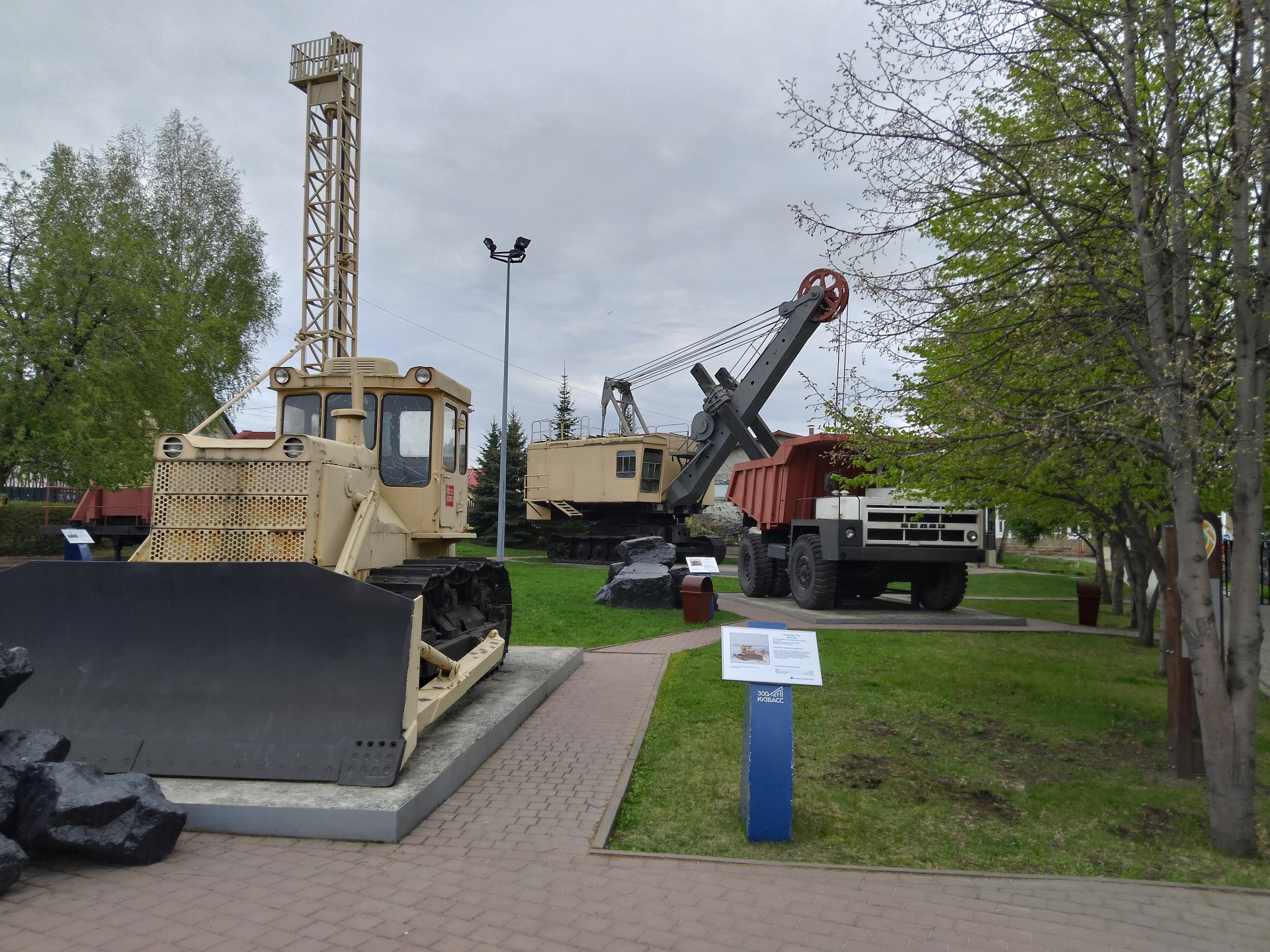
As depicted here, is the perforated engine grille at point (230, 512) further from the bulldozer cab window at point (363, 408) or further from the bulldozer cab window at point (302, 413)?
the bulldozer cab window at point (302, 413)

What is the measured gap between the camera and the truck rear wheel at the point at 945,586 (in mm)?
16297

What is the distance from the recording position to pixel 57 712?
554cm

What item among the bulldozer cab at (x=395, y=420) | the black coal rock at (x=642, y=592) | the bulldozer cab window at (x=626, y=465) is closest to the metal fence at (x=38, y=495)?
the bulldozer cab window at (x=626, y=465)

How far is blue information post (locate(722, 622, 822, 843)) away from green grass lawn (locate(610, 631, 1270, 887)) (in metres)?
0.15

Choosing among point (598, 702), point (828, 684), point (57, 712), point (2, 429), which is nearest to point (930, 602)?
point (828, 684)

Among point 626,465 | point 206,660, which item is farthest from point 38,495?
point 206,660

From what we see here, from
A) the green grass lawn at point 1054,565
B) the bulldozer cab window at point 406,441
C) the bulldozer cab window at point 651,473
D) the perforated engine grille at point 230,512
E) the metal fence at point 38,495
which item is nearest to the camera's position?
the perforated engine grille at point 230,512

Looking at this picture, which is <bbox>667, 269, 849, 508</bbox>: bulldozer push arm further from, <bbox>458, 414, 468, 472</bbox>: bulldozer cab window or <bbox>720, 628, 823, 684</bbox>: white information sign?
<bbox>720, 628, 823, 684</bbox>: white information sign

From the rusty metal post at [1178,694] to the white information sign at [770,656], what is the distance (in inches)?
120

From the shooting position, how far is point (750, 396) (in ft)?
79.4

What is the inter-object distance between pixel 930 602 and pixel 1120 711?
847cm

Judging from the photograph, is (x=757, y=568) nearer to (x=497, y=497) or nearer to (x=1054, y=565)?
(x=497, y=497)

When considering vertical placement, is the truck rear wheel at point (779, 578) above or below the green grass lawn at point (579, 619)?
above

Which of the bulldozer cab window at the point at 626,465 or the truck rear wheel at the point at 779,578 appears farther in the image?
the bulldozer cab window at the point at 626,465
